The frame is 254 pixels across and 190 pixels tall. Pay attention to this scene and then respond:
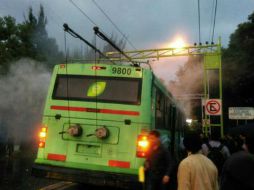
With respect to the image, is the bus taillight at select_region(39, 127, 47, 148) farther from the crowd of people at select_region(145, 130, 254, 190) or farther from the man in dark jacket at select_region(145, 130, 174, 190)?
the crowd of people at select_region(145, 130, 254, 190)

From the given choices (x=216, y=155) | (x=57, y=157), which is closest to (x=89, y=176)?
(x=57, y=157)

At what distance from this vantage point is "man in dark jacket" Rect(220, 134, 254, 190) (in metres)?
4.19

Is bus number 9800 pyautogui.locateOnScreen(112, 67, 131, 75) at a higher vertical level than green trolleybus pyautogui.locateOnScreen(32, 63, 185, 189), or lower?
higher

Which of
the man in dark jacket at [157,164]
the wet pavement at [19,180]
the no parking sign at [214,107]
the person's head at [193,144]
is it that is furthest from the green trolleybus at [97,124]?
the no parking sign at [214,107]

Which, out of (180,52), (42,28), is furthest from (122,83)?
(42,28)

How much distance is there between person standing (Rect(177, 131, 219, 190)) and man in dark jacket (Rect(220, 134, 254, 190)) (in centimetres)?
27

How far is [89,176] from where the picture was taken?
30.1 feet

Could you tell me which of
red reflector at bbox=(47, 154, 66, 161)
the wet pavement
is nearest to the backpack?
red reflector at bbox=(47, 154, 66, 161)

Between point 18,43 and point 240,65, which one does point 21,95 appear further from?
point 240,65

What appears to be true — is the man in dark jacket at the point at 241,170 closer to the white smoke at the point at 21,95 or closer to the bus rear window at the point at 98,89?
the bus rear window at the point at 98,89

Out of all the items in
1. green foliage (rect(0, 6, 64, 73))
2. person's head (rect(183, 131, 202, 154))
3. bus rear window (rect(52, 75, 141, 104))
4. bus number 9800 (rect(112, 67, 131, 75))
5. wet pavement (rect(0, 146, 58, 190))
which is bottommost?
wet pavement (rect(0, 146, 58, 190))

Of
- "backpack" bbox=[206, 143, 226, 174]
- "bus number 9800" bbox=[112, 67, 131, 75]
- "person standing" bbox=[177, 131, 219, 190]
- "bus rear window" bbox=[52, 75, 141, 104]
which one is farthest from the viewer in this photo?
"backpack" bbox=[206, 143, 226, 174]

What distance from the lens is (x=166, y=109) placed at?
13039 millimetres

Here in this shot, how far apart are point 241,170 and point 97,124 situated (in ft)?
18.6
